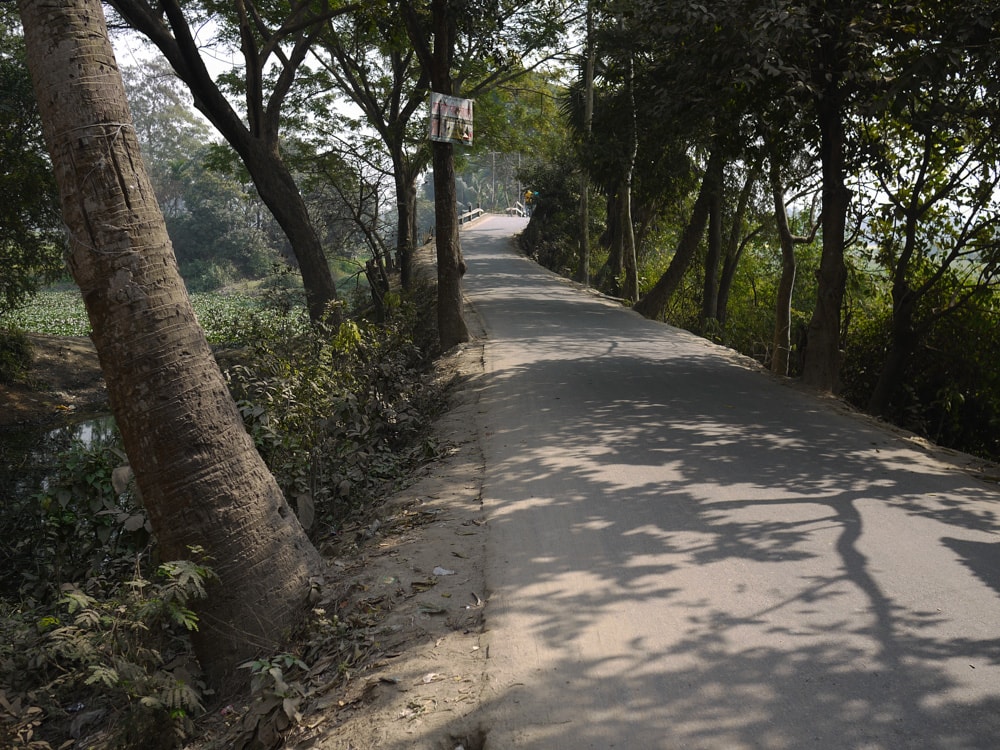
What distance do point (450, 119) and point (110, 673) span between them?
8.69 m

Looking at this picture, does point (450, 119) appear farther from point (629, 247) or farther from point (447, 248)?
point (629, 247)

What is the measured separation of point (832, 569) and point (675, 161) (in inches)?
537

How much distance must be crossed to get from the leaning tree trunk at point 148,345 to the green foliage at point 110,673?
21cm

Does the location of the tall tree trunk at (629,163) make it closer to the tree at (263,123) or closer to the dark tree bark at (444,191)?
the dark tree bark at (444,191)

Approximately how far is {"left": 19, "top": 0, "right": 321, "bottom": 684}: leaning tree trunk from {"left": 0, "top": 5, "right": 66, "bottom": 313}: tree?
12.5 meters

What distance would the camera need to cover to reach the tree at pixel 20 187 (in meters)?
16.0

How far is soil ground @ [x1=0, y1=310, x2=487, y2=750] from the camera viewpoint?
11.2 ft

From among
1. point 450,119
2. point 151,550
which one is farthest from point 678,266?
point 151,550

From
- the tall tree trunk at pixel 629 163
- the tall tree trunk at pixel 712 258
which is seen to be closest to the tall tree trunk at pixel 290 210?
the tall tree trunk at pixel 629 163

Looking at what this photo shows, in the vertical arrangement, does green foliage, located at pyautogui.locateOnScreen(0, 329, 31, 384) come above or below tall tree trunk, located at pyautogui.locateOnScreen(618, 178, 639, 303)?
below

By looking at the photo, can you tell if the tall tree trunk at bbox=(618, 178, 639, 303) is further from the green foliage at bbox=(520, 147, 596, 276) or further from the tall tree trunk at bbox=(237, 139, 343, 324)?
the green foliage at bbox=(520, 147, 596, 276)

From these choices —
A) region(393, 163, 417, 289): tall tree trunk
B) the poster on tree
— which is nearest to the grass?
region(393, 163, 417, 289): tall tree trunk

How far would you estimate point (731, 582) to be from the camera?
4.45 metres

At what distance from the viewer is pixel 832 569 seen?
464cm
